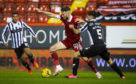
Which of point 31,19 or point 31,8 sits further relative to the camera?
point 31,8

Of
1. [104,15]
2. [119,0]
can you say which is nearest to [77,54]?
[104,15]

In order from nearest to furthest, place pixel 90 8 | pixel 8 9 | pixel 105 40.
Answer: pixel 105 40 < pixel 90 8 < pixel 8 9

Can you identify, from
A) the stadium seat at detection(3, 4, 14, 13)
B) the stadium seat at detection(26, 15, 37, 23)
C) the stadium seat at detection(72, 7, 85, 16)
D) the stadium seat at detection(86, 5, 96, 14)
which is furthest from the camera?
the stadium seat at detection(3, 4, 14, 13)

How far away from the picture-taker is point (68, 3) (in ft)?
55.0

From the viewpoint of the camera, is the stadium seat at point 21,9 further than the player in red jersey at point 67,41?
Yes

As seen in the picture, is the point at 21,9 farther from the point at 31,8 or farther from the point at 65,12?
the point at 65,12

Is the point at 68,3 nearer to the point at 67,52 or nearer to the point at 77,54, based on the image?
the point at 67,52

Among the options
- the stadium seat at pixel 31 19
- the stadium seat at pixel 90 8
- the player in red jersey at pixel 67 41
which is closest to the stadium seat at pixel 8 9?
the stadium seat at pixel 31 19

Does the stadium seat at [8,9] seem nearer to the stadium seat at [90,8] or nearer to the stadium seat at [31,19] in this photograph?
the stadium seat at [31,19]

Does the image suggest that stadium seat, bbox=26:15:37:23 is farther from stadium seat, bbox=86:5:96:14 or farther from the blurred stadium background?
stadium seat, bbox=86:5:96:14

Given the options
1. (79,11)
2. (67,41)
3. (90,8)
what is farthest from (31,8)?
(67,41)

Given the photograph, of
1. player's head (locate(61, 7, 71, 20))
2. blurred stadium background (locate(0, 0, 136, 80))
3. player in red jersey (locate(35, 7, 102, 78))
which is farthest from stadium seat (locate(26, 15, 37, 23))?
player's head (locate(61, 7, 71, 20))

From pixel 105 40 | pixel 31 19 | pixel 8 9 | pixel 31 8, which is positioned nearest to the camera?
pixel 105 40

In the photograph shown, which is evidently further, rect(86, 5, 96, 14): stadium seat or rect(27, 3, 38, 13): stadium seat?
rect(27, 3, 38, 13): stadium seat
